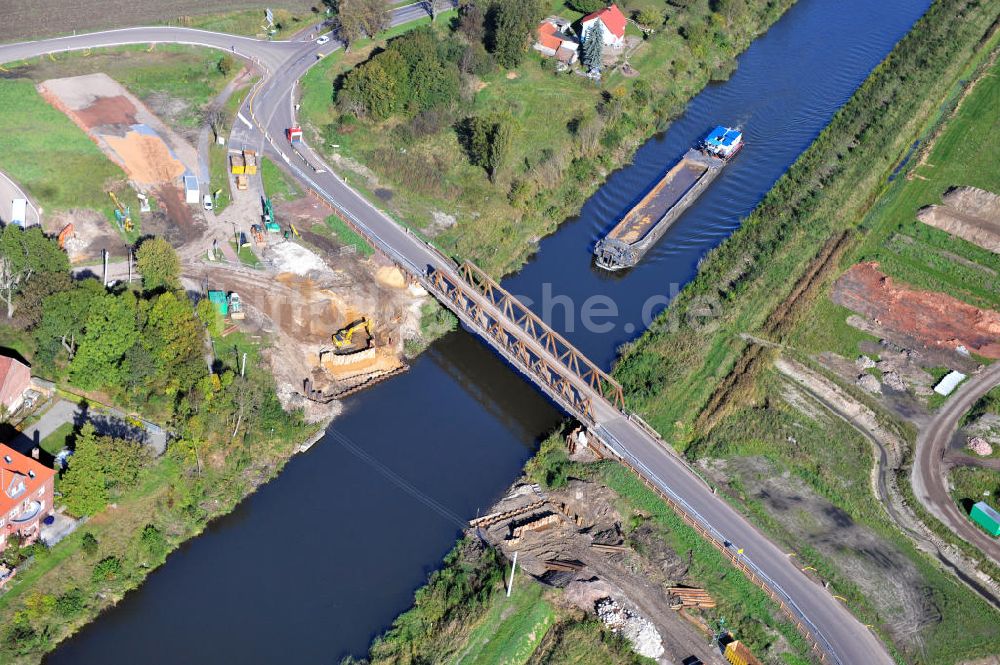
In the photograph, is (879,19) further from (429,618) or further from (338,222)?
(429,618)

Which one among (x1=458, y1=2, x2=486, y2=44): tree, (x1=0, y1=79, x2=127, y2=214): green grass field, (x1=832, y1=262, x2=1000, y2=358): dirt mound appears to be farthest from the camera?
(x1=458, y1=2, x2=486, y2=44): tree

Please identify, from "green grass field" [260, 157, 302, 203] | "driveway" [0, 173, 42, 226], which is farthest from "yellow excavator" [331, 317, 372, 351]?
"driveway" [0, 173, 42, 226]

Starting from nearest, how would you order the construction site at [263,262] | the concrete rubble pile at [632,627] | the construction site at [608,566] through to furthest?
the concrete rubble pile at [632,627]
the construction site at [608,566]
the construction site at [263,262]

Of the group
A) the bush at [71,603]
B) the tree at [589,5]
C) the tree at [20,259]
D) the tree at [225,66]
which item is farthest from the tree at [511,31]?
the bush at [71,603]

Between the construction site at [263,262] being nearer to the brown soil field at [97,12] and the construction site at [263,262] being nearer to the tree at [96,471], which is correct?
the tree at [96,471]

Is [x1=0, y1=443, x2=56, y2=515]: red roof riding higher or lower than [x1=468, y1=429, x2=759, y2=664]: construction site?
higher

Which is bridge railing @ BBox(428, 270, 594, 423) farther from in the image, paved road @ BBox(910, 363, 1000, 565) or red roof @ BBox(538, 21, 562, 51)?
red roof @ BBox(538, 21, 562, 51)
